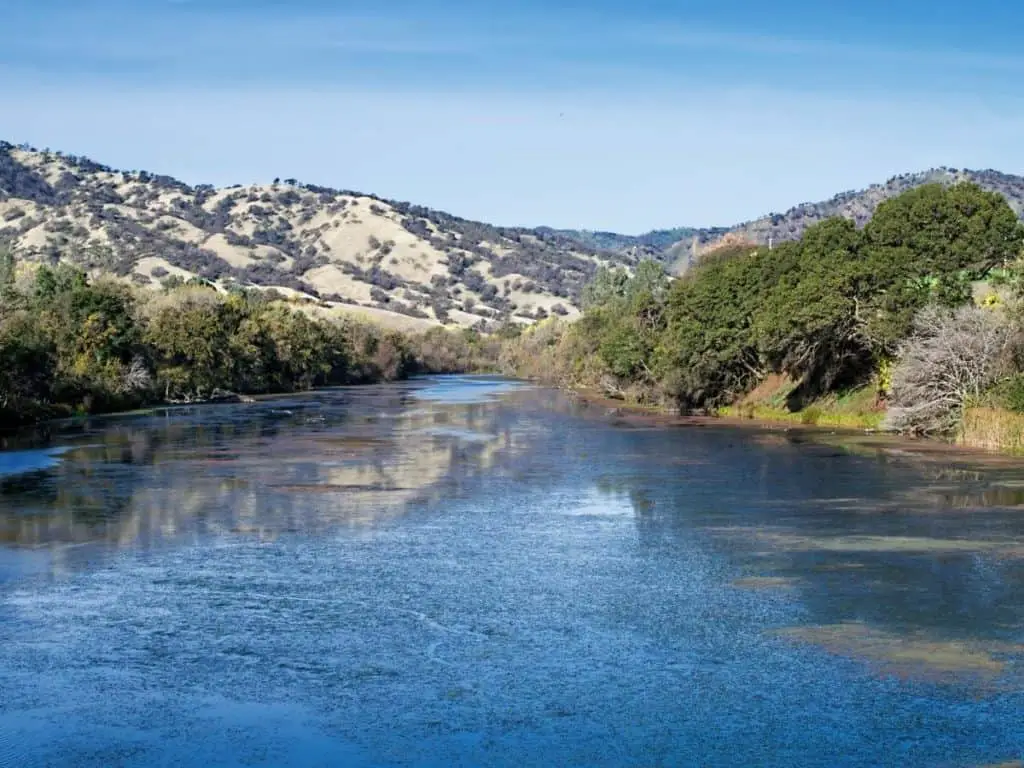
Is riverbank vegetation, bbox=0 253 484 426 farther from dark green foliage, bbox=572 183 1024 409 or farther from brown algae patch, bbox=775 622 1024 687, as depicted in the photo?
brown algae patch, bbox=775 622 1024 687

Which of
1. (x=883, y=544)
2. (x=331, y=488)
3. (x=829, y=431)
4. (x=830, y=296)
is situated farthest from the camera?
(x=829, y=431)

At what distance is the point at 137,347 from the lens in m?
79.0

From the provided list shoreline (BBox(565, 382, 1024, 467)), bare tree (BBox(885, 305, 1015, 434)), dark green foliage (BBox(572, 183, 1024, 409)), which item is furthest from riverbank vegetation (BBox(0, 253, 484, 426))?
bare tree (BBox(885, 305, 1015, 434))

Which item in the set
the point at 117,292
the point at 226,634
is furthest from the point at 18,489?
the point at 117,292

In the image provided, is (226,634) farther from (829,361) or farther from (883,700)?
(829,361)

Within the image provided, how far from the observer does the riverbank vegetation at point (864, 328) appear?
46.1m

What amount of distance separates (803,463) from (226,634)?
2658 centimetres

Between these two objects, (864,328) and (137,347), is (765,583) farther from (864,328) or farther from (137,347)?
(137,347)

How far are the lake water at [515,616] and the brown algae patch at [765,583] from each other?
0.31ft

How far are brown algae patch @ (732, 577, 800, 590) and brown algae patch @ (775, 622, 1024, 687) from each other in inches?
113

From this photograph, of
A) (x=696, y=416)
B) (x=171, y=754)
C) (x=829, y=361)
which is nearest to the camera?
(x=171, y=754)

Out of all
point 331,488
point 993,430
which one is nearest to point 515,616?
point 331,488

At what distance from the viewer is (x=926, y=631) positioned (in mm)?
19422

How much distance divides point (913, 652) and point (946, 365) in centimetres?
3007
